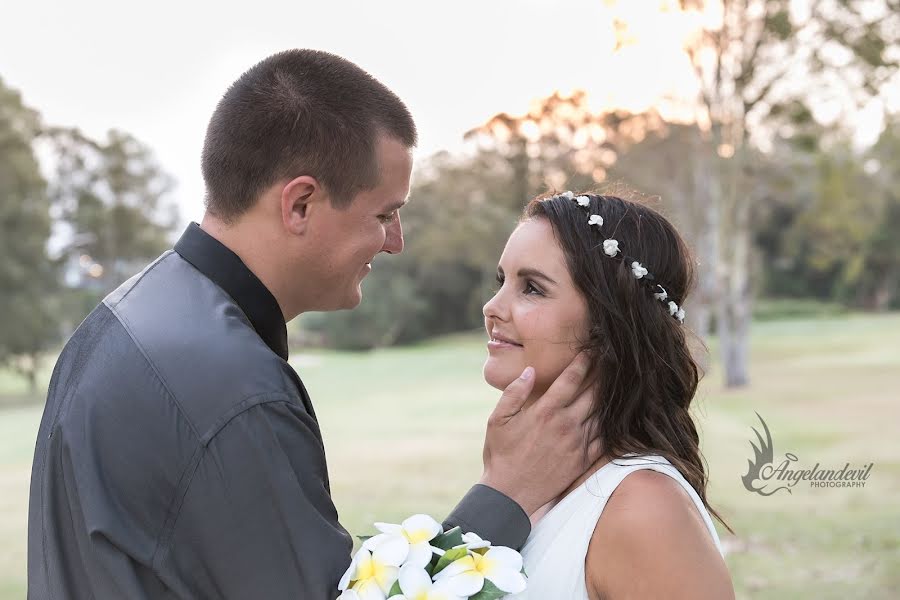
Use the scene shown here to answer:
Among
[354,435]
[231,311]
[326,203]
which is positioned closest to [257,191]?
[326,203]

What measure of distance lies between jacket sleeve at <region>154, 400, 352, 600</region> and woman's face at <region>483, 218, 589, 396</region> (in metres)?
0.90

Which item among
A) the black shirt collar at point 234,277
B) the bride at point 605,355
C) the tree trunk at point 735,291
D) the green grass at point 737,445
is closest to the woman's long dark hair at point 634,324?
the bride at point 605,355

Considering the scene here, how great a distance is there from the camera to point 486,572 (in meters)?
1.78

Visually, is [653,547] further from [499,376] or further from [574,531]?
[499,376]

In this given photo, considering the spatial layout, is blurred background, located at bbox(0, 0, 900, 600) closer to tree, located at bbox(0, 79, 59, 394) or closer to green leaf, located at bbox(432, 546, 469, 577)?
tree, located at bbox(0, 79, 59, 394)

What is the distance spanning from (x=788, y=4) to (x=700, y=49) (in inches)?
64.7

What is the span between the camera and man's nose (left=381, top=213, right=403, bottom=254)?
2.20 metres

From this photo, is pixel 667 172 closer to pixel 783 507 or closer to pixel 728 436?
pixel 728 436

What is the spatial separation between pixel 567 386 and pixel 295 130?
2.82 ft

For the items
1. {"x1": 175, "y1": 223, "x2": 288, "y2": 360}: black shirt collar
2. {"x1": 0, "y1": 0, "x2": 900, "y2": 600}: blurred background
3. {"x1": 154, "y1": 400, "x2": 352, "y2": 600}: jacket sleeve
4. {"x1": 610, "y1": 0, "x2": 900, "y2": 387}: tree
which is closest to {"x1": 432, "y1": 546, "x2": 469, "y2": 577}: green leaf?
{"x1": 154, "y1": 400, "x2": 352, "y2": 600}: jacket sleeve

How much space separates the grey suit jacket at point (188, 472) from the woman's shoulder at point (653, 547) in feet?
2.23

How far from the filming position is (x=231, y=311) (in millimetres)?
1836

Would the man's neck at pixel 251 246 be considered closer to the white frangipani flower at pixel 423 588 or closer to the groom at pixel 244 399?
the groom at pixel 244 399

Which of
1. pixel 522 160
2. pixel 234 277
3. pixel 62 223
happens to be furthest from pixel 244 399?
pixel 522 160
